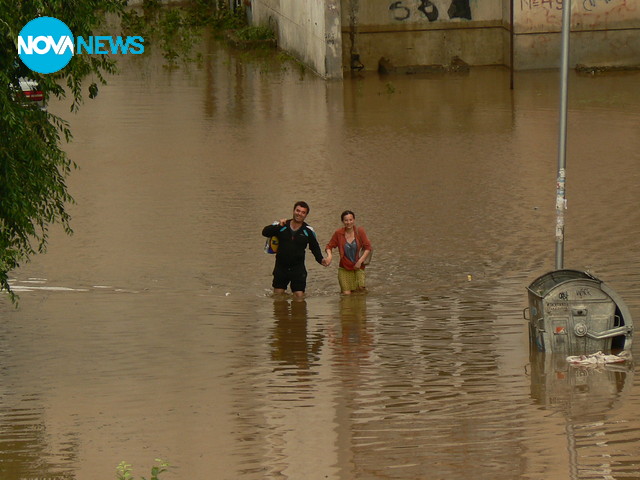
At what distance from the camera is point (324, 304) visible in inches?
571

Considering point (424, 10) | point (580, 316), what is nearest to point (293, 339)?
point (580, 316)

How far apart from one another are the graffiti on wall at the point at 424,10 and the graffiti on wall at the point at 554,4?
2168mm

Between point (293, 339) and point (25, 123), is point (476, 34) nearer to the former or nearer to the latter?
point (293, 339)

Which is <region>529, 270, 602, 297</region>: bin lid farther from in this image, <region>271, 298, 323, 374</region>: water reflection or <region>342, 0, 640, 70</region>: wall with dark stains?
<region>342, 0, 640, 70</region>: wall with dark stains

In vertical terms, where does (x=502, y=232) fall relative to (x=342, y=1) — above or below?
below

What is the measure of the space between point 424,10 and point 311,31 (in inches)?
117

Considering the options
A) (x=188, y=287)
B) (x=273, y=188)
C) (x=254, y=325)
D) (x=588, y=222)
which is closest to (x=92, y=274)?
(x=188, y=287)

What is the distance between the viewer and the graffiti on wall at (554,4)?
31188 millimetres

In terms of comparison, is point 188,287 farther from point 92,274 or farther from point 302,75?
point 302,75

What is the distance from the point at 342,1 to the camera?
3259cm

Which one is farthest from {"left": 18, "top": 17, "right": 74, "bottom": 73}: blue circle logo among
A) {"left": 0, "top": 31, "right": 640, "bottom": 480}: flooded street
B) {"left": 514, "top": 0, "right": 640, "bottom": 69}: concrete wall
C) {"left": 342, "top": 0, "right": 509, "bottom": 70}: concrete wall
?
{"left": 342, "top": 0, "right": 509, "bottom": 70}: concrete wall

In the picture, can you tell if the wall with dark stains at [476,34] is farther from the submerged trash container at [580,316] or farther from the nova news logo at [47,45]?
the nova news logo at [47,45]

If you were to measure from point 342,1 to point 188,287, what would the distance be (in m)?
19.0

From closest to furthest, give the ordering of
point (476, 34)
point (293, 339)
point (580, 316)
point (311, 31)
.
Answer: point (580, 316), point (293, 339), point (311, 31), point (476, 34)
